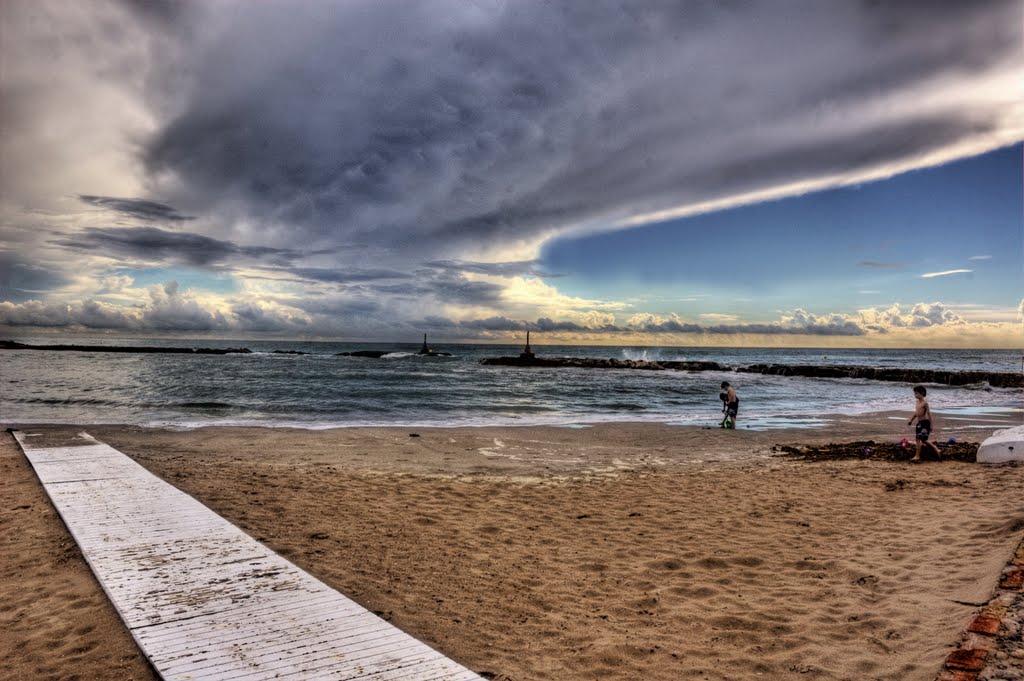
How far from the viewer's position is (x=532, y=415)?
21266 mm

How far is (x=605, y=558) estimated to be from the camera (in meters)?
5.98

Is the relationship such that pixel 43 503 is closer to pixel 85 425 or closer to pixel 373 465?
pixel 373 465

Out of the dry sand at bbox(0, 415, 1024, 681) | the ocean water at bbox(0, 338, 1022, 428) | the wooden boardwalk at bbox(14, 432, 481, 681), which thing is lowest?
the ocean water at bbox(0, 338, 1022, 428)

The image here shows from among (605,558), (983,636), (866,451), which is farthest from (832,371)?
(983,636)

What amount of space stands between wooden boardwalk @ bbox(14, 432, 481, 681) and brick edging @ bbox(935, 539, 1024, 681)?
262cm

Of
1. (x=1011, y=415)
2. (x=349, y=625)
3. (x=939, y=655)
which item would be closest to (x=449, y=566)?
(x=349, y=625)

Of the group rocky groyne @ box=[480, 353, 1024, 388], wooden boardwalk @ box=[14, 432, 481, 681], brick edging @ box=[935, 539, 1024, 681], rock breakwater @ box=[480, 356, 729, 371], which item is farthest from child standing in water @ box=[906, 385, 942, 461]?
rock breakwater @ box=[480, 356, 729, 371]

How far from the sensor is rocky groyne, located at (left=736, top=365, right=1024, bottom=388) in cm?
3967

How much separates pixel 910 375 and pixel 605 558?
4999cm

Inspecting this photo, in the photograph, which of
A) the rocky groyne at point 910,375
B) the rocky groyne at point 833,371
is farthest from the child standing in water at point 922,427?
the rocky groyne at point 910,375

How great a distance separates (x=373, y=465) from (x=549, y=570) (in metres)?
6.62

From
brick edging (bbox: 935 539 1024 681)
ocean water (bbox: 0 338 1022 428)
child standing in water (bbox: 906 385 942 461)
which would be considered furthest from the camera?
ocean water (bbox: 0 338 1022 428)

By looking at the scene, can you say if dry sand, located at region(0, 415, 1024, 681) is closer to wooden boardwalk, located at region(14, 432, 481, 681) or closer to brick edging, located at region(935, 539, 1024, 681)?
wooden boardwalk, located at region(14, 432, 481, 681)

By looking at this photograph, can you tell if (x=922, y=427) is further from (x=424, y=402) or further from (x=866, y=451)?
(x=424, y=402)
